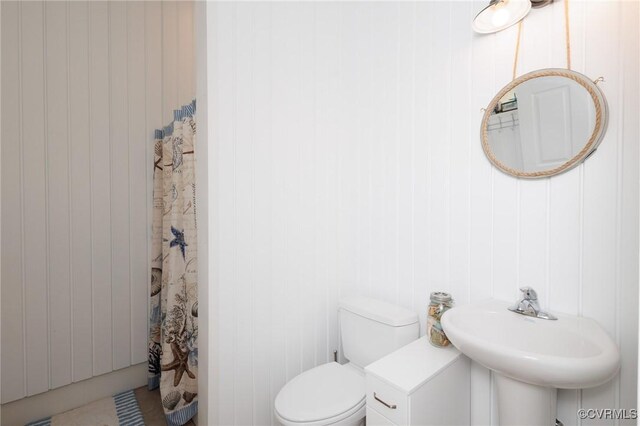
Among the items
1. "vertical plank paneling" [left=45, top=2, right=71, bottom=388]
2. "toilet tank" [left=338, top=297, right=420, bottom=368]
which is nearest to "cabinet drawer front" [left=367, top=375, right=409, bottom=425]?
"toilet tank" [left=338, top=297, right=420, bottom=368]

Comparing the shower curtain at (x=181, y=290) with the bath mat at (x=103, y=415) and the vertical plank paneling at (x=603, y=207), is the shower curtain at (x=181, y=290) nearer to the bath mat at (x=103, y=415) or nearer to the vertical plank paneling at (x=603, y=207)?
the bath mat at (x=103, y=415)

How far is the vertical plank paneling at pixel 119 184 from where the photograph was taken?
6.87 ft

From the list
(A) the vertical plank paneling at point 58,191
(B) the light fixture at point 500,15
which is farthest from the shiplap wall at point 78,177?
(B) the light fixture at point 500,15

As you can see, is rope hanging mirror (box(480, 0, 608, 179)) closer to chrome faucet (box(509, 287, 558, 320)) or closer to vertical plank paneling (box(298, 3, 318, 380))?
chrome faucet (box(509, 287, 558, 320))

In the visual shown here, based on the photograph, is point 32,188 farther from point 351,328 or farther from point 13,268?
point 351,328

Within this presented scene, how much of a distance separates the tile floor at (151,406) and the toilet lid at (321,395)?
35.2 inches

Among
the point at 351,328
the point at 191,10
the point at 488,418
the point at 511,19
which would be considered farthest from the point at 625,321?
the point at 191,10

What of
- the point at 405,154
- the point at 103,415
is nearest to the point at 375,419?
the point at 405,154

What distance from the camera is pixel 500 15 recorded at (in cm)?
125

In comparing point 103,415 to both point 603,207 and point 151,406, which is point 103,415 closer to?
point 151,406

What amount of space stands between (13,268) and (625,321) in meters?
2.94

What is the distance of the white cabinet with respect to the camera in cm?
105

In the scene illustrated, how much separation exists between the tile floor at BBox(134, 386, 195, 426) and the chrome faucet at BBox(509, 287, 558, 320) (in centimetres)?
191

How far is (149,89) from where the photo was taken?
2.23m
